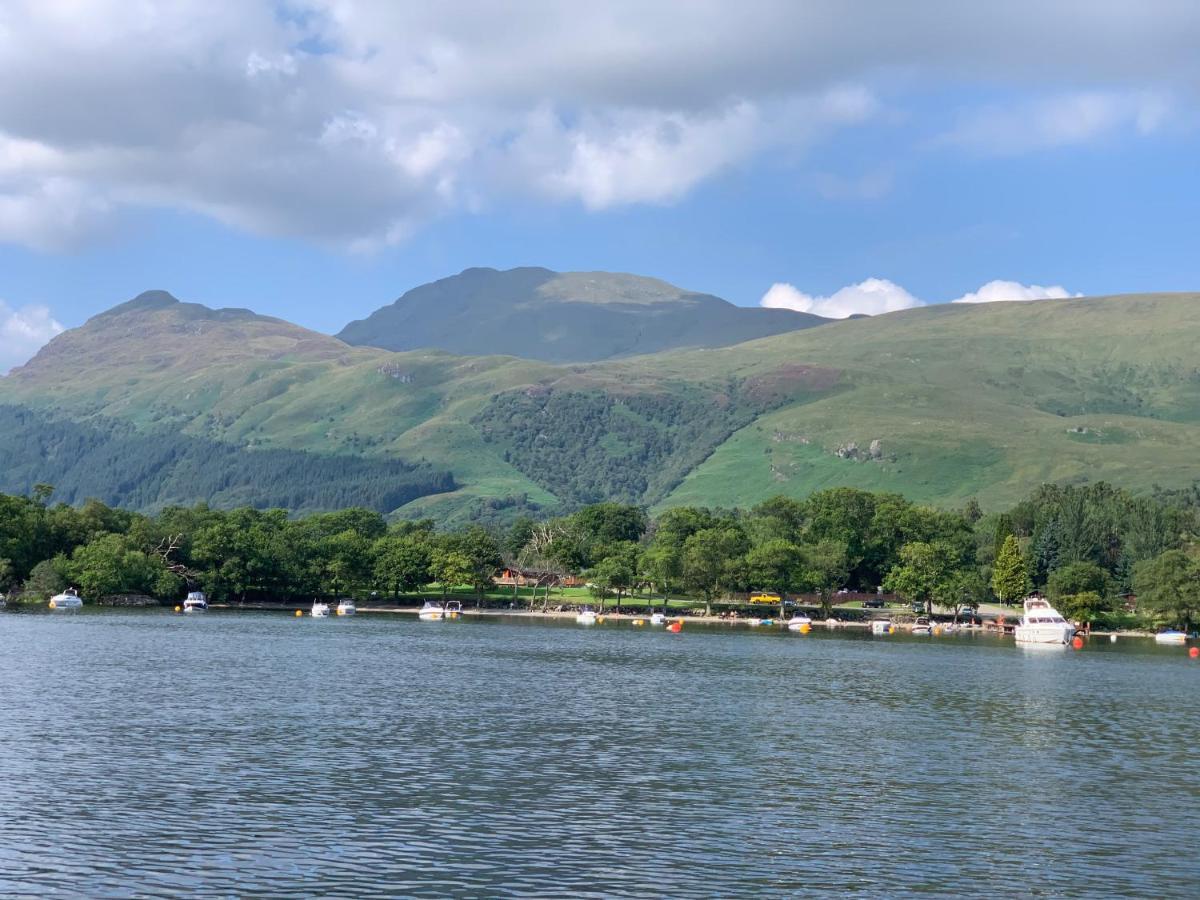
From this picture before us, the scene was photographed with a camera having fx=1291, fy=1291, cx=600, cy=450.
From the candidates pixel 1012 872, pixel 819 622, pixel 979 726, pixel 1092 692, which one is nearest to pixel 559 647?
pixel 1092 692

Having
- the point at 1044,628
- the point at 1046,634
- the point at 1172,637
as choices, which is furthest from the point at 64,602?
the point at 1172,637

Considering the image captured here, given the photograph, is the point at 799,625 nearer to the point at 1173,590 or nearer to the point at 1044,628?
the point at 1044,628

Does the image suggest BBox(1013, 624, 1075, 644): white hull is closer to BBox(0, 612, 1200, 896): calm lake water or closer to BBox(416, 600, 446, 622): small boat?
BBox(0, 612, 1200, 896): calm lake water

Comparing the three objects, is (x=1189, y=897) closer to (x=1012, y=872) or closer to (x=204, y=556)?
(x=1012, y=872)

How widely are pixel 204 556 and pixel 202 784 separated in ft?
502

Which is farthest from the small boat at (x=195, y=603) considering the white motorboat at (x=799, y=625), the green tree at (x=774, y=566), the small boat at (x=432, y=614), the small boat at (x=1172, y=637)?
the small boat at (x=1172, y=637)

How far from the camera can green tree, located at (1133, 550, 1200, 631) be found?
174000mm

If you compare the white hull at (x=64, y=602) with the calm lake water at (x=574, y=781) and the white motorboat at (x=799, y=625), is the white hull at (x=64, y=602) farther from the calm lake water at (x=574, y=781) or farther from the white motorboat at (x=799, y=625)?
the white motorboat at (x=799, y=625)

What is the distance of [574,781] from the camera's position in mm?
51156

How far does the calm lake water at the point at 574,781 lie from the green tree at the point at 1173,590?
7837 centimetres

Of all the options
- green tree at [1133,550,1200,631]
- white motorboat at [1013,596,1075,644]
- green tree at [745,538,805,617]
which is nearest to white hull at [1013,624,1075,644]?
white motorboat at [1013,596,1075,644]

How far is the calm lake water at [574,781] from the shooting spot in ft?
123

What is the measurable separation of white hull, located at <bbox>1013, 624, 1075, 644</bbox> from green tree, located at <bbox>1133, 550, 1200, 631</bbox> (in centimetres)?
2014

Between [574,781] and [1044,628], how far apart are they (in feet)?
412
